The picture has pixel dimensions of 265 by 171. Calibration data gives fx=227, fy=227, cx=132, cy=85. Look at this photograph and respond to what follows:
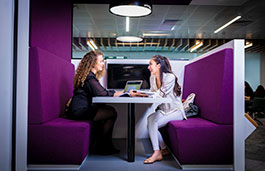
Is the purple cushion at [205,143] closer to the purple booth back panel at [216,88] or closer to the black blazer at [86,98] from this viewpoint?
the purple booth back panel at [216,88]

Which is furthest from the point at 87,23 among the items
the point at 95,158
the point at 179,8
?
the point at 95,158

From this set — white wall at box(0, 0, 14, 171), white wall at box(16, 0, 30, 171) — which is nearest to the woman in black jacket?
white wall at box(16, 0, 30, 171)

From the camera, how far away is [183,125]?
2.27 meters

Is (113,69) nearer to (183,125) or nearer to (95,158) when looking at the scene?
(95,158)

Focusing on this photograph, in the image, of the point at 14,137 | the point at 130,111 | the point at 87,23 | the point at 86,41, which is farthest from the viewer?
the point at 86,41

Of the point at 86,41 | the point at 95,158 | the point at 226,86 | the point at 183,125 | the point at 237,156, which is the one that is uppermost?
the point at 86,41

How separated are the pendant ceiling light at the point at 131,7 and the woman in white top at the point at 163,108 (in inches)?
35.1

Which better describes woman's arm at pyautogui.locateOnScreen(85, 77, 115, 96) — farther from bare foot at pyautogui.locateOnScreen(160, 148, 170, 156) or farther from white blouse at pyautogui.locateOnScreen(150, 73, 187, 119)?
bare foot at pyautogui.locateOnScreen(160, 148, 170, 156)

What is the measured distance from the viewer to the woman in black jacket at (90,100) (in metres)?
2.49

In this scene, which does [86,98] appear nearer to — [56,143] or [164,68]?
[56,143]

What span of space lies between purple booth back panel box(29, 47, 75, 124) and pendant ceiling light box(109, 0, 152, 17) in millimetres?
1191

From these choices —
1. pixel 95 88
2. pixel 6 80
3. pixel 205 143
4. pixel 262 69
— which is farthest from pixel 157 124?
pixel 262 69

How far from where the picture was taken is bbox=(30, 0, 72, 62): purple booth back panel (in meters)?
2.99

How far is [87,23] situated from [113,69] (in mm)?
5923
